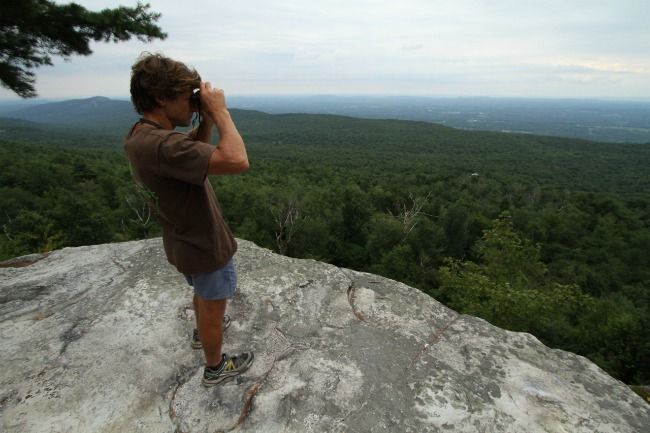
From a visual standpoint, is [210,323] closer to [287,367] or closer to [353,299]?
[287,367]

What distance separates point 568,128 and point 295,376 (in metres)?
235

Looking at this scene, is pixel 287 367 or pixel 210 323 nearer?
pixel 210 323

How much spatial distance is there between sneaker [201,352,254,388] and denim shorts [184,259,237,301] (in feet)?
1.80

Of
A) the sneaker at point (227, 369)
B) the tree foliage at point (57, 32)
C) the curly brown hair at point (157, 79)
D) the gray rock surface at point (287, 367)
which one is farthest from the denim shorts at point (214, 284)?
the tree foliage at point (57, 32)

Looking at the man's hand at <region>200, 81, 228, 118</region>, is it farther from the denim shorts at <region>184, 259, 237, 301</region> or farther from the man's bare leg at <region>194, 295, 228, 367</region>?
the man's bare leg at <region>194, 295, 228, 367</region>

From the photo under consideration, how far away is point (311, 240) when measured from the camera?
2333 cm

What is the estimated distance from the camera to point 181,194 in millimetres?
1834

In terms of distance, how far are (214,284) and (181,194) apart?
613 mm

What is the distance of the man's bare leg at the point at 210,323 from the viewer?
2139 mm

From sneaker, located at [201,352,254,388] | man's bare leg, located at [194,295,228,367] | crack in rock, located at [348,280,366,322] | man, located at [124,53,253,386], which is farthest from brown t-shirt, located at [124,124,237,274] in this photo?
crack in rock, located at [348,280,366,322]

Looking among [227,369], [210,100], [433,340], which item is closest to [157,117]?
[210,100]

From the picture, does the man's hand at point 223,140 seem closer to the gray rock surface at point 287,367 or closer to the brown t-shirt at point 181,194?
the brown t-shirt at point 181,194

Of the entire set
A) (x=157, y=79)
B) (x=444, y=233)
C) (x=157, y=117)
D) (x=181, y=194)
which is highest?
(x=157, y=79)

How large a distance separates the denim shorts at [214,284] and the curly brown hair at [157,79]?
1.01 meters
